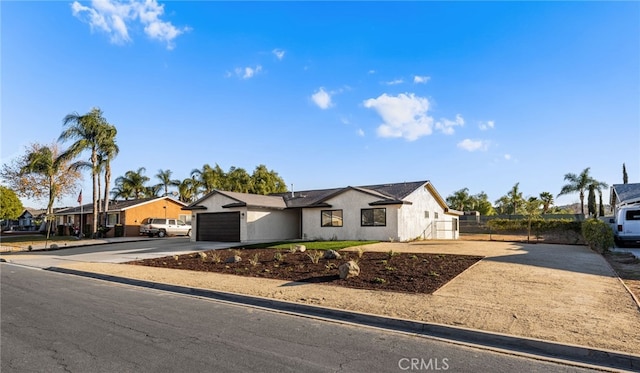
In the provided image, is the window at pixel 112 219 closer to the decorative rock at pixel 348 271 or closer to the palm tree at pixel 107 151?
the palm tree at pixel 107 151

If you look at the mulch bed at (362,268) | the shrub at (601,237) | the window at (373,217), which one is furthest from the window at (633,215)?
the window at (373,217)

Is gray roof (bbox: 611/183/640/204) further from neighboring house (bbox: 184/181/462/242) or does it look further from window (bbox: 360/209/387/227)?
window (bbox: 360/209/387/227)

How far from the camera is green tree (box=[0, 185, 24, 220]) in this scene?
41875 millimetres

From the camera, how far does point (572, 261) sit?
1320 cm

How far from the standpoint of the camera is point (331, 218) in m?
24.5

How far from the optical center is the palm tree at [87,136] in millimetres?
33000

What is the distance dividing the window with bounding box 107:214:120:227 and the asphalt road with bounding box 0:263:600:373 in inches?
1249

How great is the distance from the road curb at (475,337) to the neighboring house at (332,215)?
1491 cm

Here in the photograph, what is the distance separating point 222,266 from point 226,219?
12.6m

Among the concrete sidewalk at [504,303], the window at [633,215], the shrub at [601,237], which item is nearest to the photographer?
the concrete sidewalk at [504,303]

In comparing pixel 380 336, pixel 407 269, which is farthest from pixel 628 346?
A: pixel 407 269

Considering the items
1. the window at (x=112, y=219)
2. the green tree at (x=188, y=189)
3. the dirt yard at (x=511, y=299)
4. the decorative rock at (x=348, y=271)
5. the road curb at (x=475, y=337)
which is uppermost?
the green tree at (x=188, y=189)

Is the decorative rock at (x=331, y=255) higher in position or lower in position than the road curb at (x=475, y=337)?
higher

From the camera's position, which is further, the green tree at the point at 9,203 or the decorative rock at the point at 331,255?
the green tree at the point at 9,203
